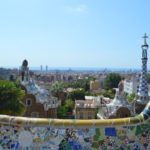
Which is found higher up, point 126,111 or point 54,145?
point 54,145

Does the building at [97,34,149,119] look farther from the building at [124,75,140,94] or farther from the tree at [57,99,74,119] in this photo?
the building at [124,75,140,94]

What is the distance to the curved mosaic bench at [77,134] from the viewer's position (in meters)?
5.17

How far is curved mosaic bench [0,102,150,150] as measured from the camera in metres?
5.17

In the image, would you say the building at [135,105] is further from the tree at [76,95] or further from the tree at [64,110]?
the tree at [76,95]

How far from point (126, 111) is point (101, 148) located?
16.5 m

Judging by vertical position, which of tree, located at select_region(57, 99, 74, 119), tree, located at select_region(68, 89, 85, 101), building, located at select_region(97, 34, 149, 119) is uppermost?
building, located at select_region(97, 34, 149, 119)

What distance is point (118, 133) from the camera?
5203 mm

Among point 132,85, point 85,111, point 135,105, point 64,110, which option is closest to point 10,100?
point 135,105

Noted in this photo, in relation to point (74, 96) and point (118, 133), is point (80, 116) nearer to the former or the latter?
point (74, 96)

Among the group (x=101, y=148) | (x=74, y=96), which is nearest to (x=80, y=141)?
(x=101, y=148)

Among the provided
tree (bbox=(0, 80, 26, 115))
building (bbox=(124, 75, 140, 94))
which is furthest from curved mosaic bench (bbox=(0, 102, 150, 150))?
building (bbox=(124, 75, 140, 94))

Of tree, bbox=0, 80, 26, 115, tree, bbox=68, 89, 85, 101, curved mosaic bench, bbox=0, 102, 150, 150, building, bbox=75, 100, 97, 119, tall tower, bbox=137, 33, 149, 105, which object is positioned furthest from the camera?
tree, bbox=68, 89, 85, 101

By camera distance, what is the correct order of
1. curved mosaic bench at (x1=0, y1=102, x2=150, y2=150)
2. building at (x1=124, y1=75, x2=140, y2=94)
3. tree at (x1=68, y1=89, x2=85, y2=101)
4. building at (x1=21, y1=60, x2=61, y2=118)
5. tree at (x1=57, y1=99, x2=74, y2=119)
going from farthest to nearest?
1. building at (x1=124, y1=75, x2=140, y2=94)
2. tree at (x1=68, y1=89, x2=85, y2=101)
3. tree at (x1=57, y1=99, x2=74, y2=119)
4. building at (x1=21, y1=60, x2=61, y2=118)
5. curved mosaic bench at (x1=0, y1=102, x2=150, y2=150)

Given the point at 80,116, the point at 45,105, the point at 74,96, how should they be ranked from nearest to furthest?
the point at 45,105
the point at 80,116
the point at 74,96
